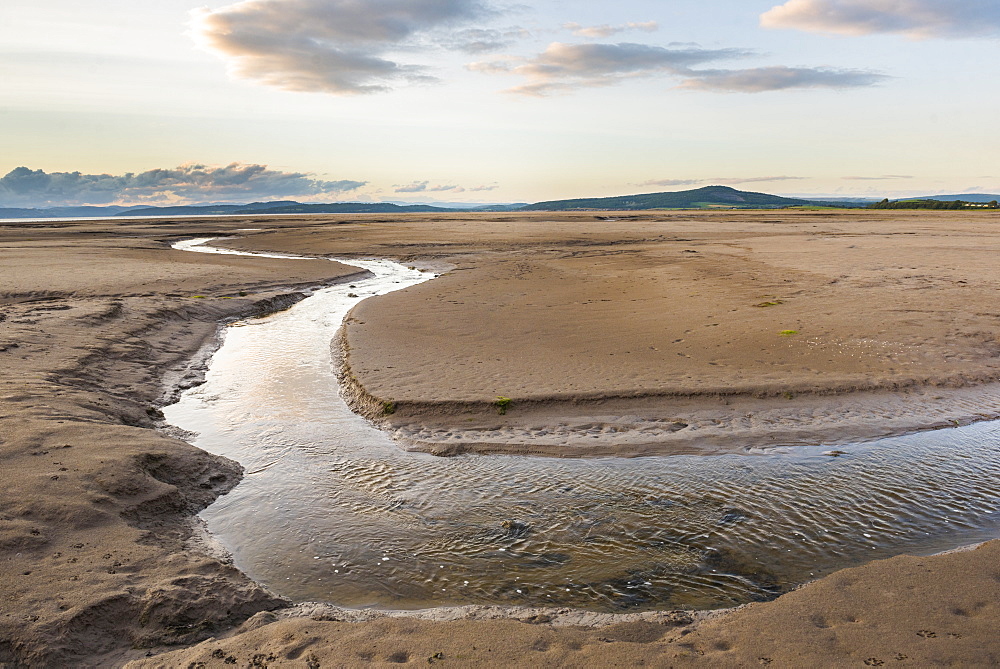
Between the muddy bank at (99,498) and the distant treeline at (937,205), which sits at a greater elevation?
the distant treeline at (937,205)

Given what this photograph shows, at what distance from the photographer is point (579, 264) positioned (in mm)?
29641

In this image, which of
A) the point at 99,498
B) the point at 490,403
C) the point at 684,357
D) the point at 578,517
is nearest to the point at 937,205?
the point at 684,357

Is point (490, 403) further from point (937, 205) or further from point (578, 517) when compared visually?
point (937, 205)

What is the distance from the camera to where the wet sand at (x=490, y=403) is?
4.49 m

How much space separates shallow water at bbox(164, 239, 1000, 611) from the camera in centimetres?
573

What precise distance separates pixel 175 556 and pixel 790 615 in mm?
5523

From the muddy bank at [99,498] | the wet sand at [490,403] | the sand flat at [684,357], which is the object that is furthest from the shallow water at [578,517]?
the sand flat at [684,357]

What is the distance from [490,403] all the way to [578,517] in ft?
11.8

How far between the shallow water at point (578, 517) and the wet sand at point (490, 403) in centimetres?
47

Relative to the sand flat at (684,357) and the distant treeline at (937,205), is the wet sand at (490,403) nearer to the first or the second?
the sand flat at (684,357)

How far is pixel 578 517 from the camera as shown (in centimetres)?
697

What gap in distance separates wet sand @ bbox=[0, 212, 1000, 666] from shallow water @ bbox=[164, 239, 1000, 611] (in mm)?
469

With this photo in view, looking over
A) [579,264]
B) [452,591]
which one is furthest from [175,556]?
[579,264]

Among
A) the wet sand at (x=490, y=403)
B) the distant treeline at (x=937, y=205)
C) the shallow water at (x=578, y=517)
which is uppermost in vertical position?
the distant treeline at (x=937, y=205)
